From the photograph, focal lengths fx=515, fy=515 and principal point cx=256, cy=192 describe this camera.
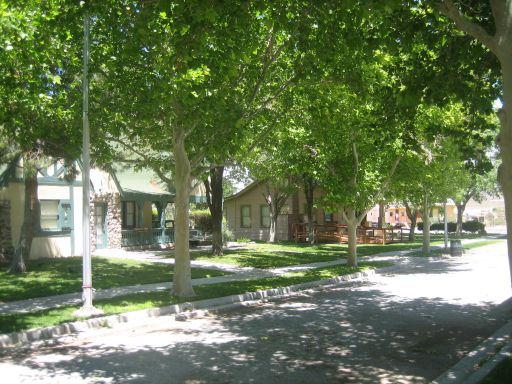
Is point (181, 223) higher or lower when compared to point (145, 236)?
higher

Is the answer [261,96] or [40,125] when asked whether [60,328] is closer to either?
[40,125]

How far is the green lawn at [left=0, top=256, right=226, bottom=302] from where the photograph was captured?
12852 mm

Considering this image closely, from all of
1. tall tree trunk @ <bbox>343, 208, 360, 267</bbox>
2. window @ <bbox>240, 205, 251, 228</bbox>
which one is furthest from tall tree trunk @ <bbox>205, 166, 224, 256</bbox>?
window @ <bbox>240, 205, 251, 228</bbox>

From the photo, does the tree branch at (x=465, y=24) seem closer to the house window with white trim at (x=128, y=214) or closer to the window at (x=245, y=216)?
the house window with white trim at (x=128, y=214)

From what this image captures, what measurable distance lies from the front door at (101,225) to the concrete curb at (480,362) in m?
19.8

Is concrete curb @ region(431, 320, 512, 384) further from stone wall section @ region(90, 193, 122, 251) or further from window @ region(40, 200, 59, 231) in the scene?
stone wall section @ region(90, 193, 122, 251)

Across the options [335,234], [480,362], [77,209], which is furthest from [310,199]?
[480,362]

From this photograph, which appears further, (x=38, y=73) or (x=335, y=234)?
(x=335, y=234)

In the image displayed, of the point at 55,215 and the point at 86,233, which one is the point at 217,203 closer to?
the point at 55,215

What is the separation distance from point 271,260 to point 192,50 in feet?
49.6

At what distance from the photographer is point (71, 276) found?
1559 centimetres

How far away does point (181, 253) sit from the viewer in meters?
12.4

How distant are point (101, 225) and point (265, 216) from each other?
16.4 meters

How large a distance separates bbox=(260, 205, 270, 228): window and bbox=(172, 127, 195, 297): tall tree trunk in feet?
86.1
